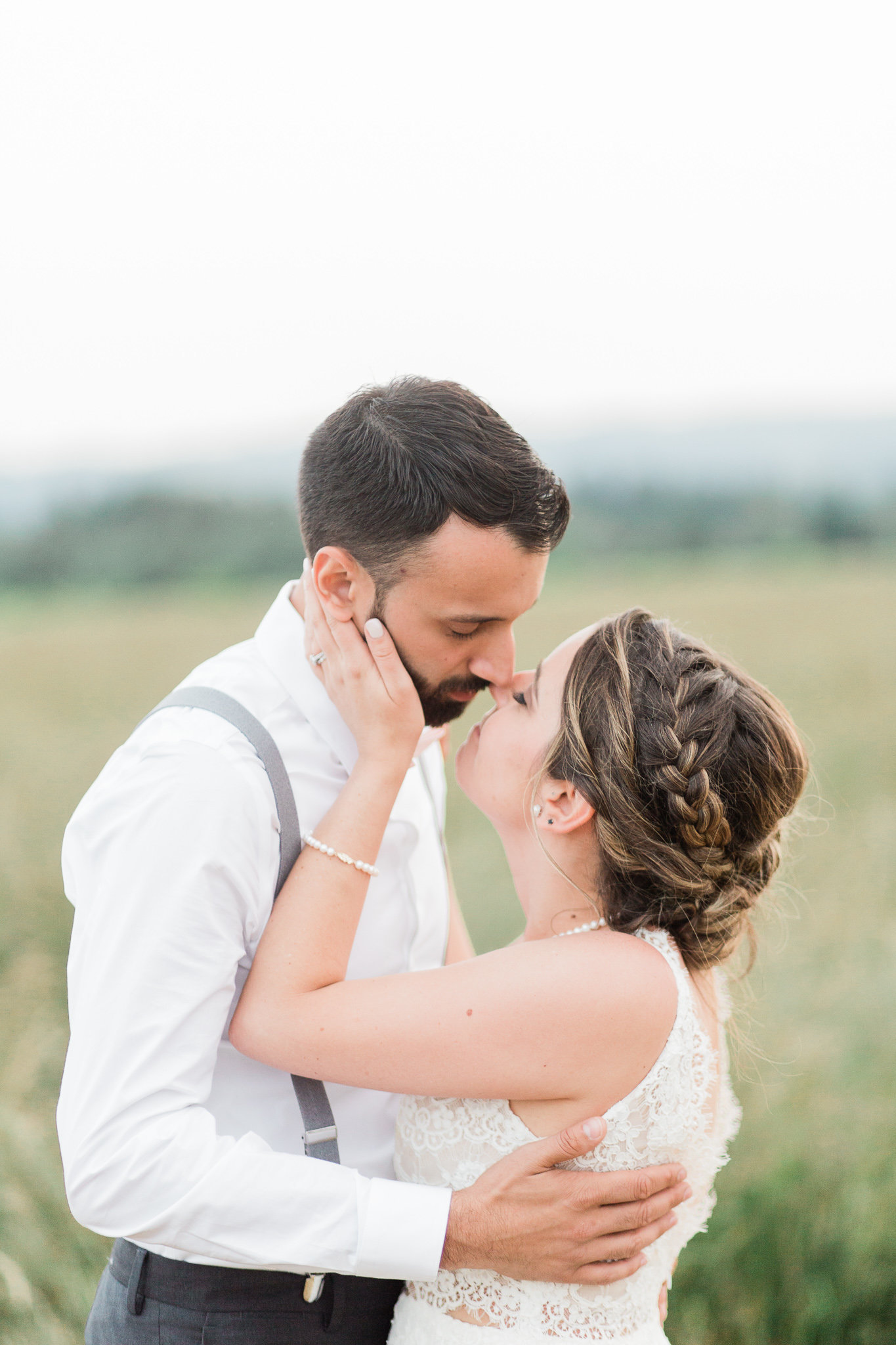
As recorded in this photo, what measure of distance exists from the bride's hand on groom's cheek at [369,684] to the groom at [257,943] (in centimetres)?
4

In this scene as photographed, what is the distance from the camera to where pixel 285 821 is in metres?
2.18

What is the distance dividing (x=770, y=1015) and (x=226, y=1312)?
3.93 meters

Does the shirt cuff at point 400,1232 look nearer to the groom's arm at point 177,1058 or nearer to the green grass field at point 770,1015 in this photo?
the groom's arm at point 177,1058

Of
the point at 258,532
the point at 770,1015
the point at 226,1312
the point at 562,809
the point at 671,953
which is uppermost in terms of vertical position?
the point at 562,809

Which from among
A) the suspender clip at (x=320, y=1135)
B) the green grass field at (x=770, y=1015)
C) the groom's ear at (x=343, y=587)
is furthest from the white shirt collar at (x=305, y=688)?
the green grass field at (x=770, y=1015)

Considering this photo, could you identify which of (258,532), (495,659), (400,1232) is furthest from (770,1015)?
(258,532)

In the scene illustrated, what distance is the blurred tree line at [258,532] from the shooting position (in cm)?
1623

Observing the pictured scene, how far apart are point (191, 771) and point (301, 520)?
87 centimetres

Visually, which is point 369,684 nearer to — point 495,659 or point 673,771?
point 495,659

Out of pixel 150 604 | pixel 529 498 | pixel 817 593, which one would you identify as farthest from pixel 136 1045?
pixel 150 604

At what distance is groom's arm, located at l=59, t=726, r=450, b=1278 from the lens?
1.93 m

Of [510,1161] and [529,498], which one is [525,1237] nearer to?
[510,1161]

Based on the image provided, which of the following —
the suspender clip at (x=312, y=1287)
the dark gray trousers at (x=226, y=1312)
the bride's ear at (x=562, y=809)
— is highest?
the bride's ear at (x=562, y=809)

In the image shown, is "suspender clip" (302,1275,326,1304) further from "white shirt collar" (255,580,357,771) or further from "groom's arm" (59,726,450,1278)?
"white shirt collar" (255,580,357,771)
